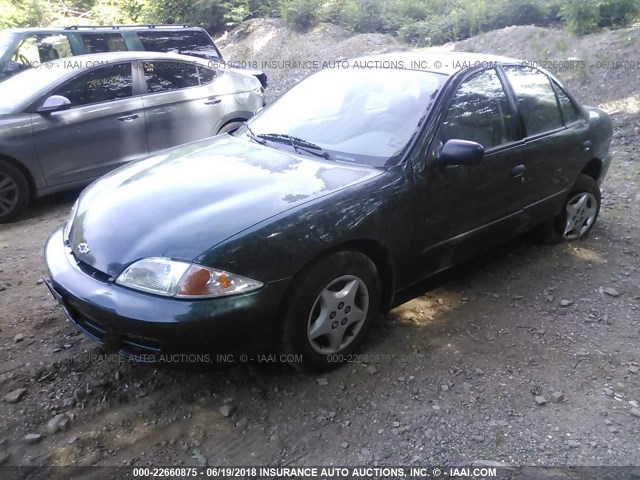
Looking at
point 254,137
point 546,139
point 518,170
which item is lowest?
point 518,170

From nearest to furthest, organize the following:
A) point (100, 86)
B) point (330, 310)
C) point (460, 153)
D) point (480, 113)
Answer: point (330, 310) < point (460, 153) < point (480, 113) < point (100, 86)

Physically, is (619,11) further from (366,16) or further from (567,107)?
(567,107)

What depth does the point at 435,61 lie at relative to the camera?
3.80m

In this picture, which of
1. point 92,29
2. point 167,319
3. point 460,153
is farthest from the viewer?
point 92,29

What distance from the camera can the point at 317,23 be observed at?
15328 millimetres

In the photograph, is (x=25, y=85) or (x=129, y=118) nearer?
(x=25, y=85)

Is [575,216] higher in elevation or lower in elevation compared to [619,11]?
lower

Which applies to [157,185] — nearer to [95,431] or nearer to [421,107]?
[95,431]

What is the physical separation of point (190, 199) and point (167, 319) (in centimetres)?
74

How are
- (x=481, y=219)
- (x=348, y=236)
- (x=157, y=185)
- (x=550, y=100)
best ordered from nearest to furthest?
(x=348, y=236)
(x=157, y=185)
(x=481, y=219)
(x=550, y=100)

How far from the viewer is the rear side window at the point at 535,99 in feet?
12.9

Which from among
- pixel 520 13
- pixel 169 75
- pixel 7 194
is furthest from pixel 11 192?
pixel 520 13

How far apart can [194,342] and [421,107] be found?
1.99 meters

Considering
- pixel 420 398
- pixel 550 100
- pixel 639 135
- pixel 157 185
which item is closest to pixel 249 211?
pixel 157 185
